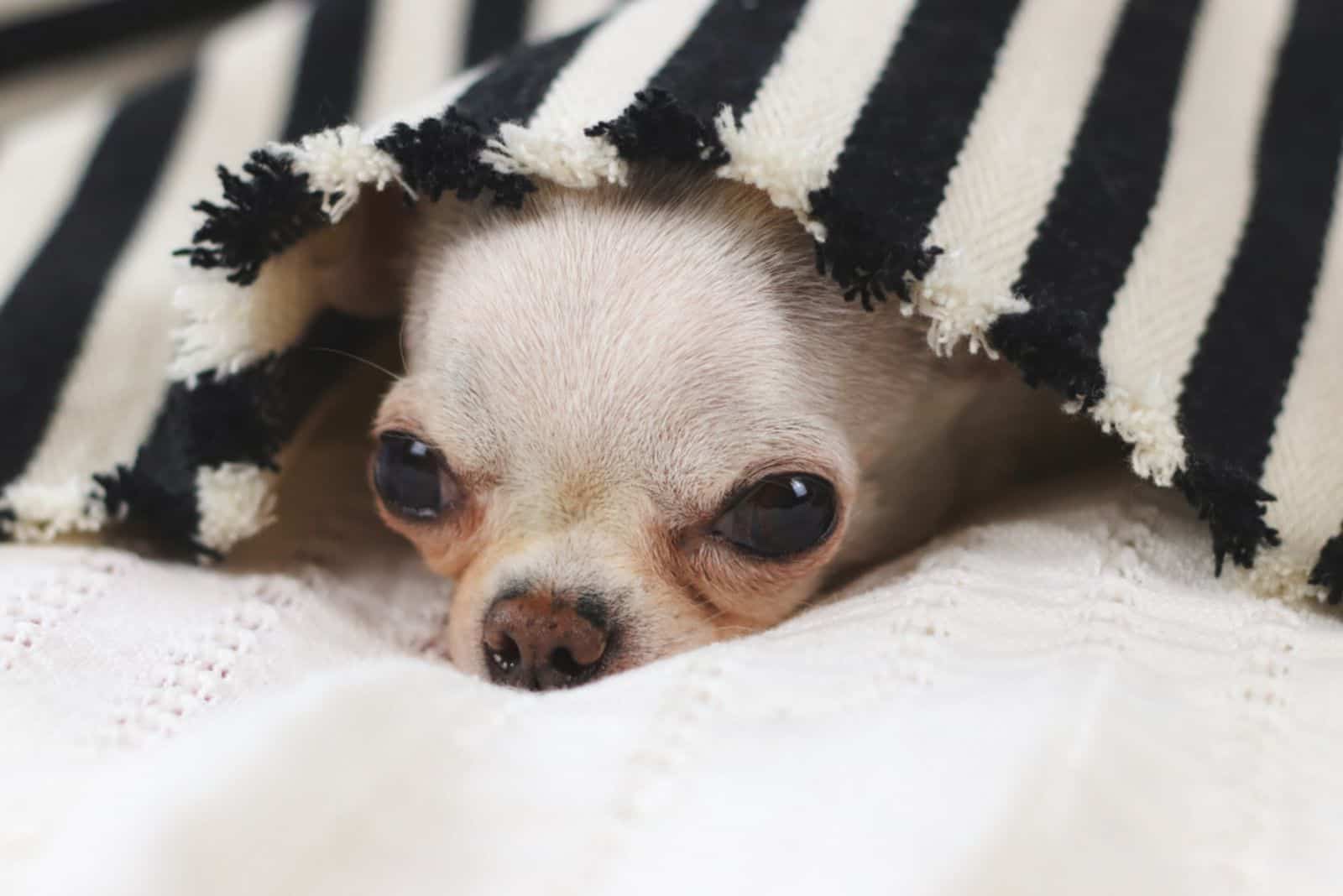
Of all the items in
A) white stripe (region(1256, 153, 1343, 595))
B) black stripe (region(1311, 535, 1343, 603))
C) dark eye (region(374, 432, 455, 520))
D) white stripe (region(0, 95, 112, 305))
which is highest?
white stripe (region(1256, 153, 1343, 595))

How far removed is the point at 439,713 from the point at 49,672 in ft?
1.29

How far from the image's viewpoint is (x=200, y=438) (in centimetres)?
119

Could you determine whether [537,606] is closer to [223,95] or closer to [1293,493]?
[1293,493]

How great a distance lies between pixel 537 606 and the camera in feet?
3.67

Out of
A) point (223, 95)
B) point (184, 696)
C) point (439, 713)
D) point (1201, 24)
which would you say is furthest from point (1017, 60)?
point (223, 95)

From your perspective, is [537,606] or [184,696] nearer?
[184,696]

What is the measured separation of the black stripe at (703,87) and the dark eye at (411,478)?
1.24 ft

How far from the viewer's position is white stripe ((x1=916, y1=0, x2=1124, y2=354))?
104 centimetres

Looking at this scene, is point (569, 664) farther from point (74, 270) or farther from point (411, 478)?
point (74, 270)

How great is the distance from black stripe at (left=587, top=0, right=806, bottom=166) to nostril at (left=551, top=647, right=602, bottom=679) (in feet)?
1.49

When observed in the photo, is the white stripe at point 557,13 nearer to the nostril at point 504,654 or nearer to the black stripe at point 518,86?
the black stripe at point 518,86

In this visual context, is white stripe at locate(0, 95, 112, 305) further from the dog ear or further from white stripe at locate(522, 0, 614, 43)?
white stripe at locate(522, 0, 614, 43)

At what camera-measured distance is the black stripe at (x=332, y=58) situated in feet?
5.59

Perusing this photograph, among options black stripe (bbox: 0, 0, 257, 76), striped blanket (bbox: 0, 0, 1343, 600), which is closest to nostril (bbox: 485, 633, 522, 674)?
striped blanket (bbox: 0, 0, 1343, 600)
